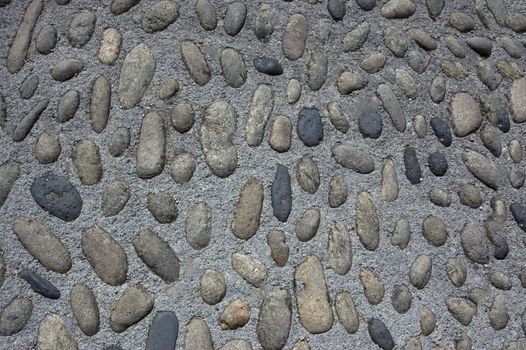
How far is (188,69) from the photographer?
1.46 m

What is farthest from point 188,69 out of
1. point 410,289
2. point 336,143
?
point 410,289

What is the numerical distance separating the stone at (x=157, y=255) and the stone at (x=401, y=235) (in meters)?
0.44

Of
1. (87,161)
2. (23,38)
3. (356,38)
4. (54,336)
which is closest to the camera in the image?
(54,336)

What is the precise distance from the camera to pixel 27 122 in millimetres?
1392

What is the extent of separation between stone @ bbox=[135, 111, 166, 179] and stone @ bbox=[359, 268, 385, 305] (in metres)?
0.45

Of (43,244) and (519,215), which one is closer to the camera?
(43,244)

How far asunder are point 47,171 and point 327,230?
56 centimetres

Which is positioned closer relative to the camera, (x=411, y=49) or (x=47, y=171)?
(x=47, y=171)

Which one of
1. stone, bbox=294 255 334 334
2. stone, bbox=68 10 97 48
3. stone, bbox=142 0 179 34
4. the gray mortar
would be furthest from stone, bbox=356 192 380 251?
stone, bbox=68 10 97 48

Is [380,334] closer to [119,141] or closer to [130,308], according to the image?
[130,308]

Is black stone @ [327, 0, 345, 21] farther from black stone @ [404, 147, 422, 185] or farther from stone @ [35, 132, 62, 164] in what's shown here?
stone @ [35, 132, 62, 164]

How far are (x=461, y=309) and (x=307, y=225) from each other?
14.0 inches

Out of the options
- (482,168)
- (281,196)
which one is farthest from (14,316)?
(482,168)

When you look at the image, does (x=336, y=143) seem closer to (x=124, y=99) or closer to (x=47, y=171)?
(x=124, y=99)
